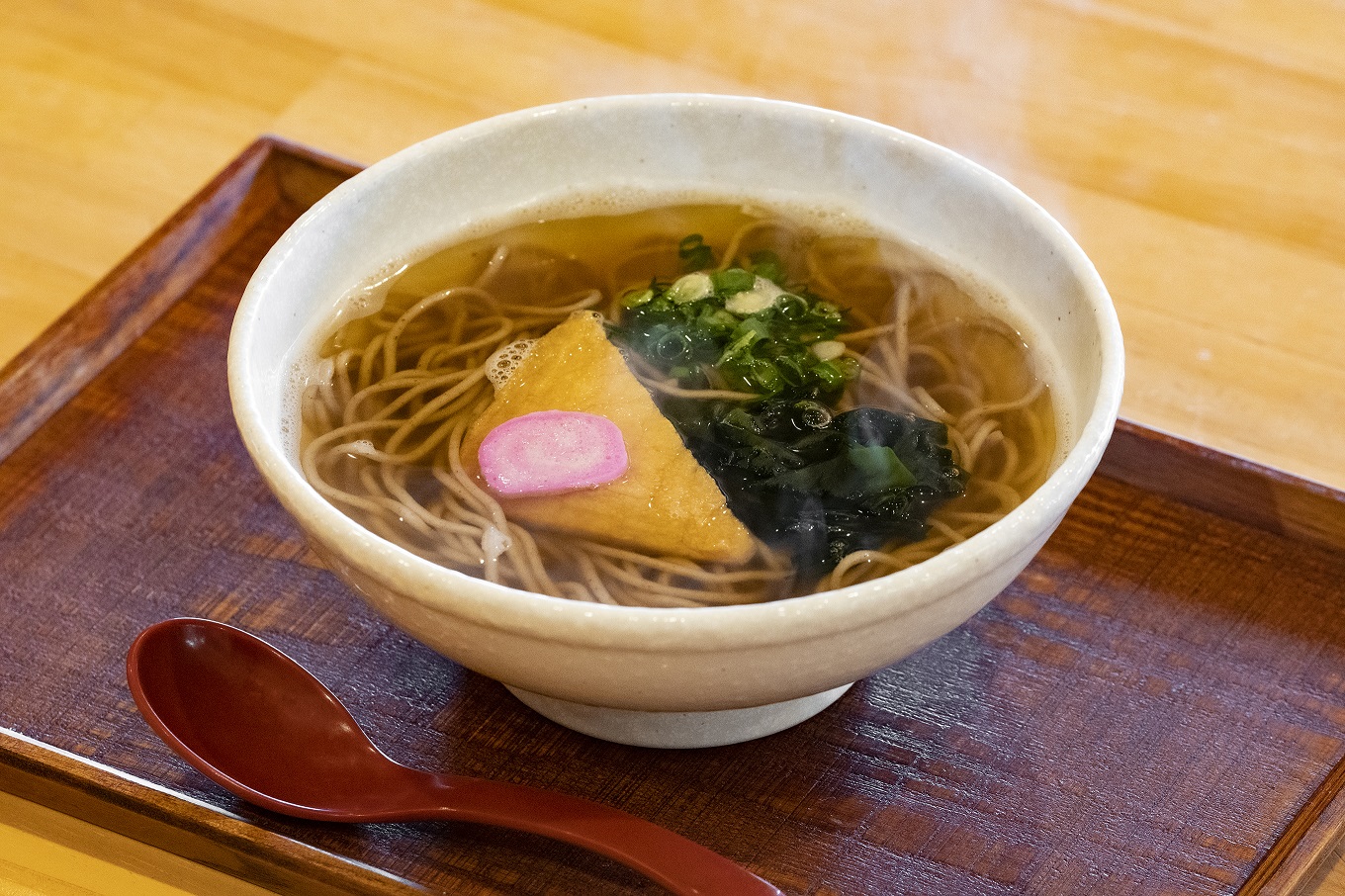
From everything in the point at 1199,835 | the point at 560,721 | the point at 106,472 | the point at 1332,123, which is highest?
the point at 1332,123

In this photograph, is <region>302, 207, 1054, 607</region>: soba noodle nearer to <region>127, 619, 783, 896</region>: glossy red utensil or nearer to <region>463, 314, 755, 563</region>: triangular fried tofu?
<region>463, 314, 755, 563</region>: triangular fried tofu

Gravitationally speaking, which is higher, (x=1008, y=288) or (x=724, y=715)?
(x=1008, y=288)

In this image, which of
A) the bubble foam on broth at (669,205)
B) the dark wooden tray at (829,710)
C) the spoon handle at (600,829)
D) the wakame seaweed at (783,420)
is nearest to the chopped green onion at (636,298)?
the wakame seaweed at (783,420)

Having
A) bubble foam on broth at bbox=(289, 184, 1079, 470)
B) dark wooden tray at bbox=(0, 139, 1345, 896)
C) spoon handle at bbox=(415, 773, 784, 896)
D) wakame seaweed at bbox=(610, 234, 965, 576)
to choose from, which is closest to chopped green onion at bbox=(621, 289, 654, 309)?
wakame seaweed at bbox=(610, 234, 965, 576)

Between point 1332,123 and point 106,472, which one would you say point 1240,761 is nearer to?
point 106,472

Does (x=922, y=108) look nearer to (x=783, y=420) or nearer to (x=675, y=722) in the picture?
(x=783, y=420)

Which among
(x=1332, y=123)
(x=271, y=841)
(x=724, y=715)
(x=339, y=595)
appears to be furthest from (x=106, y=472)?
(x=1332, y=123)
